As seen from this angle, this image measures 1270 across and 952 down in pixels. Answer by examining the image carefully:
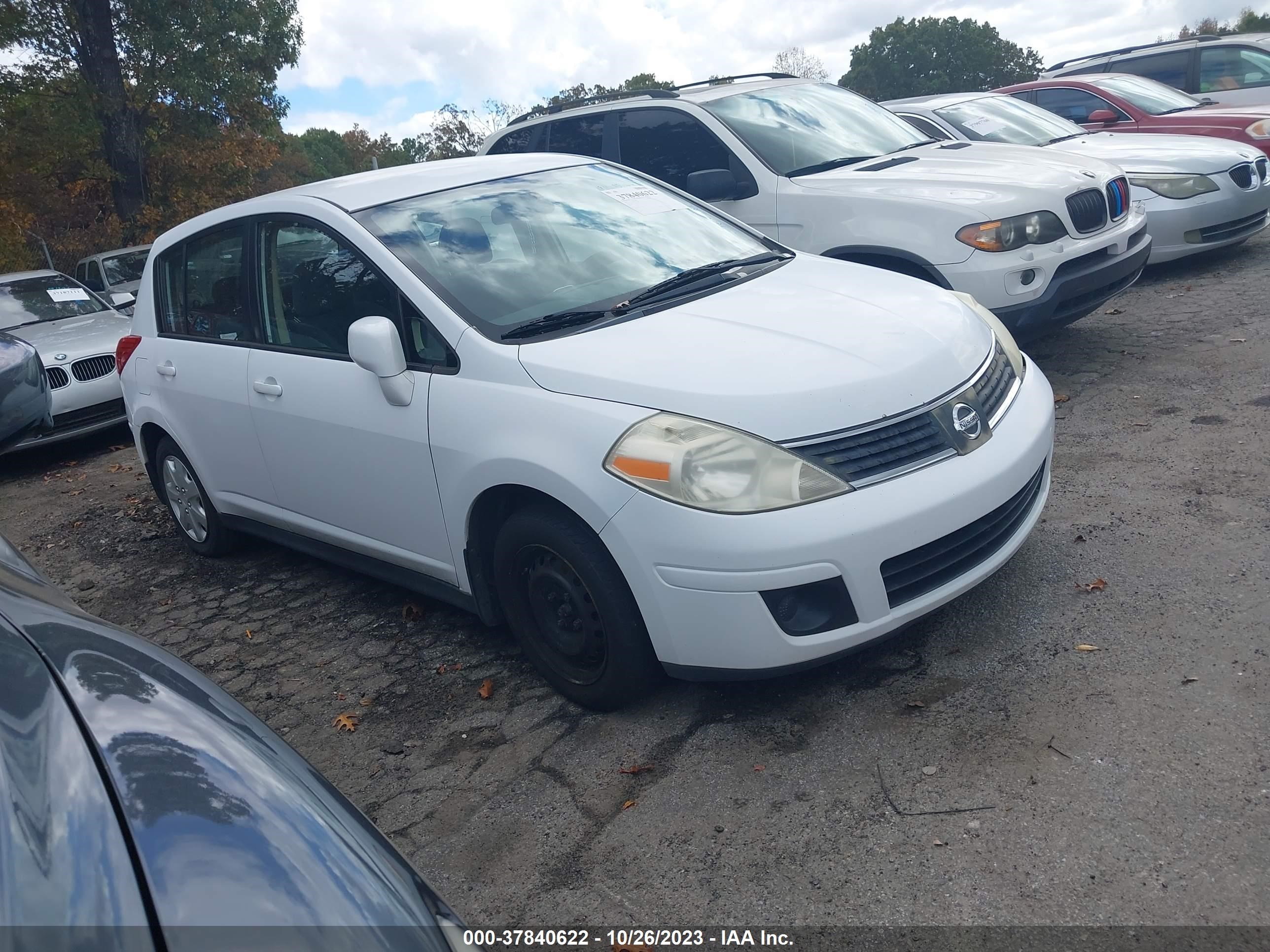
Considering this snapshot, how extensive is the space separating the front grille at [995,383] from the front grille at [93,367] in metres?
7.38

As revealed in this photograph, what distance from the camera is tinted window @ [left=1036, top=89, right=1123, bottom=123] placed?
1056 centimetres

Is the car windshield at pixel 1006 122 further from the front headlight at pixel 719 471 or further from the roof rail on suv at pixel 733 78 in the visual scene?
the front headlight at pixel 719 471

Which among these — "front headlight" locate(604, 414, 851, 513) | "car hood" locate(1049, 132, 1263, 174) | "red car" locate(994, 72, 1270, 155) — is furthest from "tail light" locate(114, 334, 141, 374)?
"red car" locate(994, 72, 1270, 155)

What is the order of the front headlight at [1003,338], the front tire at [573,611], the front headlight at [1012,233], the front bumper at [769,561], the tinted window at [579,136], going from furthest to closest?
the tinted window at [579,136] → the front headlight at [1012,233] → the front headlight at [1003,338] → the front tire at [573,611] → the front bumper at [769,561]

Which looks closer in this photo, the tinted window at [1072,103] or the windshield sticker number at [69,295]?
the windshield sticker number at [69,295]

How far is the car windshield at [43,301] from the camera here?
31.6 feet

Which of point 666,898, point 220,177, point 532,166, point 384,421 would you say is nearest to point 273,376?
point 384,421

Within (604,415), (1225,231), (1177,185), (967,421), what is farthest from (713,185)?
(1225,231)

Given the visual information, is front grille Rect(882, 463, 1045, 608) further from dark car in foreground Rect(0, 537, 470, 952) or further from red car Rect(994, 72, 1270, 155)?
red car Rect(994, 72, 1270, 155)

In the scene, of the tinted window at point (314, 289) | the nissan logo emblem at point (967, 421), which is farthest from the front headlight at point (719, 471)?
the tinted window at point (314, 289)

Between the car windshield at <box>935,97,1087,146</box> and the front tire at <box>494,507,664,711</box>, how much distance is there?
7.18m

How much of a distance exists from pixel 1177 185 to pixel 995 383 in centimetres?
563

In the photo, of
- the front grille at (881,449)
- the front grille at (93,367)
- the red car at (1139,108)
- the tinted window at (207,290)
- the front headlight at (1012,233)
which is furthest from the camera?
A: the red car at (1139,108)

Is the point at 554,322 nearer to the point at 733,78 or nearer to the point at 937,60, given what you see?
the point at 733,78
